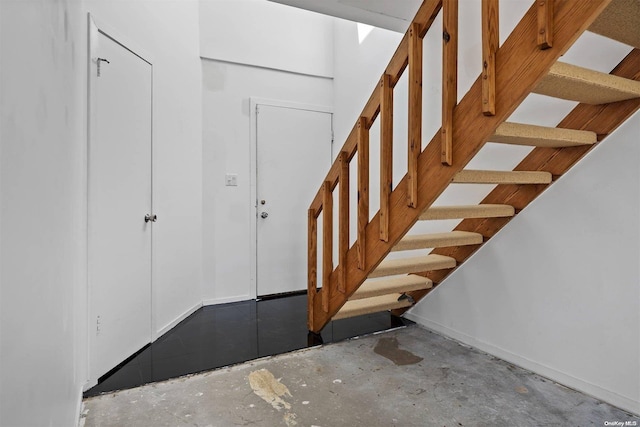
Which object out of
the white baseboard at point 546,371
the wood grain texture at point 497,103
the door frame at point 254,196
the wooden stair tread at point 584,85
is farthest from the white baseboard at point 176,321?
the wooden stair tread at point 584,85

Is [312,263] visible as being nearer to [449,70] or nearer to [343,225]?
[343,225]

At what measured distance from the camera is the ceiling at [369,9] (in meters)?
2.52

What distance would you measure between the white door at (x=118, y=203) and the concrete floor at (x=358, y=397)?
1.64ft

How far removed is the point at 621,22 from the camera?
133 cm

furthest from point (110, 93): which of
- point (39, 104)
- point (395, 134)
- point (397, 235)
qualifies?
point (395, 134)

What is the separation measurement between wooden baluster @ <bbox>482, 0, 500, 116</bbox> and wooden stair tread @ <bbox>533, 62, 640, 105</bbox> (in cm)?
16

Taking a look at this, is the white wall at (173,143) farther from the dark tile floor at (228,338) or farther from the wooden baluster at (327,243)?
the wooden baluster at (327,243)

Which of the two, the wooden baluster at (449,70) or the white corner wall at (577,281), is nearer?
the wooden baluster at (449,70)

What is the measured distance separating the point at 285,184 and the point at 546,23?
2.97 m

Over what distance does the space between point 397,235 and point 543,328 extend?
3.45 ft

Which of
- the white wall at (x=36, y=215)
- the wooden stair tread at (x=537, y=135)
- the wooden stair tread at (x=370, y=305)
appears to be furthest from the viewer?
the wooden stair tread at (x=370, y=305)

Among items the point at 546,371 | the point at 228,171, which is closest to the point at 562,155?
the point at 546,371

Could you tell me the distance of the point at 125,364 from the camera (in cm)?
232

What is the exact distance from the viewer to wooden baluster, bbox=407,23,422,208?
1.72 m
